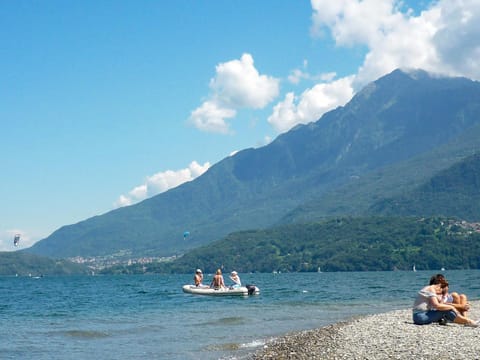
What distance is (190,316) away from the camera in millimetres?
44969

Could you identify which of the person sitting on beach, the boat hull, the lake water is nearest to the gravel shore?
the person sitting on beach

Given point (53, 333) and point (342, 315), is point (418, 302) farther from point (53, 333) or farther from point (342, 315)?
point (53, 333)

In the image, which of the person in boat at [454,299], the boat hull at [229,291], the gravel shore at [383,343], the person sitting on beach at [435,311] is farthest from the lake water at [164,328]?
the person in boat at [454,299]

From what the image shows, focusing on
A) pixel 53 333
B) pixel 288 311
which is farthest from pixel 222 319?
pixel 53 333

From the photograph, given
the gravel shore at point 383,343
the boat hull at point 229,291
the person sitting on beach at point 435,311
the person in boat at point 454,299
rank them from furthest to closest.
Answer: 1. the boat hull at point 229,291
2. the person in boat at point 454,299
3. the person sitting on beach at point 435,311
4. the gravel shore at point 383,343

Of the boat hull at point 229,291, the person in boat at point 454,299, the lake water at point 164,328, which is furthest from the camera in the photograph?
the boat hull at point 229,291

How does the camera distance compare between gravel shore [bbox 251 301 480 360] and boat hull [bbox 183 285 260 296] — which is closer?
gravel shore [bbox 251 301 480 360]

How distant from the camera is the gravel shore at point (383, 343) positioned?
1973 centimetres

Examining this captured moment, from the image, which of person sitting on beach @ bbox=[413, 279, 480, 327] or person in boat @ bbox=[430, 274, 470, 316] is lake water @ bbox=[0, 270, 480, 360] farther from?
person in boat @ bbox=[430, 274, 470, 316]

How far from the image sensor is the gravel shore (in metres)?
19.7

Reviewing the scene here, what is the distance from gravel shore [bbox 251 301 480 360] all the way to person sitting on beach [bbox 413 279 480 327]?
33 centimetres

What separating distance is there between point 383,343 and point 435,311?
4.48 m

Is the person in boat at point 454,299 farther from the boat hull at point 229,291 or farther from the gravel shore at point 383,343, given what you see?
the boat hull at point 229,291

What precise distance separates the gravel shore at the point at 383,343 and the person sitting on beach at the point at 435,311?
13.0 inches
